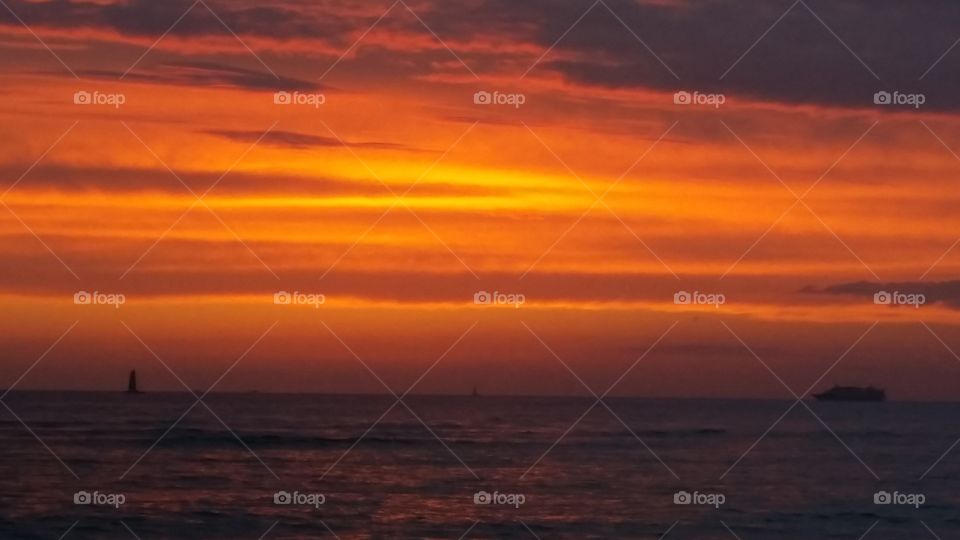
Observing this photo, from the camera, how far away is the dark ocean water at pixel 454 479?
29.8 m

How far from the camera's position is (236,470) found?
40.7 metres

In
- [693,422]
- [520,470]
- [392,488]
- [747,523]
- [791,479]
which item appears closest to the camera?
[747,523]

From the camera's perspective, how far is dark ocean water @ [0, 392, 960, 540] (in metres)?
29.8

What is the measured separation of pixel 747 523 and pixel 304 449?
76.0ft

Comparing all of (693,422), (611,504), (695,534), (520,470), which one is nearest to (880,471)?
(520,470)

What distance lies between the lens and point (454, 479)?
39.8 meters

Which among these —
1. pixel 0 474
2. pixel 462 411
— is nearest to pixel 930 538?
pixel 0 474

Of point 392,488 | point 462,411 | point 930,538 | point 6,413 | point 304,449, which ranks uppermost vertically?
point 462,411

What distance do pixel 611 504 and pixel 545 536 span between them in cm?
527

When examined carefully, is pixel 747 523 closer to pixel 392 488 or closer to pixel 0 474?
pixel 392 488

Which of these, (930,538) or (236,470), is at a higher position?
(236,470)

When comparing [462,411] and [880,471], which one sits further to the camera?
[462,411]

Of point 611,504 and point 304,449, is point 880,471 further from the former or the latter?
point 304,449

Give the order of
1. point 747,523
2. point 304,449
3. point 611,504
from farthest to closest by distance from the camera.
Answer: point 304,449 → point 611,504 → point 747,523
